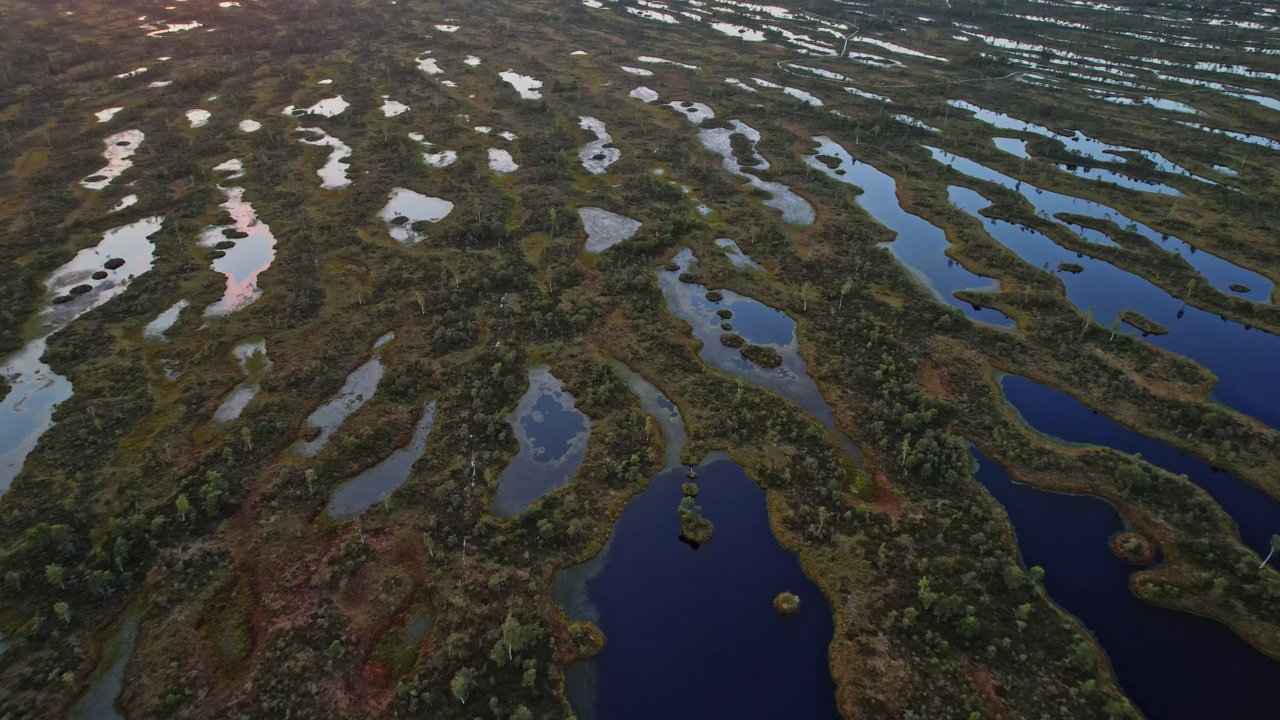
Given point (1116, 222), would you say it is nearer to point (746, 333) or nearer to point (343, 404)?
point (746, 333)

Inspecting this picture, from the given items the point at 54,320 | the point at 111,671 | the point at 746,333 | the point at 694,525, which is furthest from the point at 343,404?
the point at 746,333

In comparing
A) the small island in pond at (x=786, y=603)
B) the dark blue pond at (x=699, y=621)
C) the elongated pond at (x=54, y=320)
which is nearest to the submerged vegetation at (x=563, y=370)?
the small island in pond at (x=786, y=603)

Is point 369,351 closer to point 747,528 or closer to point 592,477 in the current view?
point 592,477

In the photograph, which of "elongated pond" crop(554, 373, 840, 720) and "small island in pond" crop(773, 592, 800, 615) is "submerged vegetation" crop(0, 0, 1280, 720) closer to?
"small island in pond" crop(773, 592, 800, 615)

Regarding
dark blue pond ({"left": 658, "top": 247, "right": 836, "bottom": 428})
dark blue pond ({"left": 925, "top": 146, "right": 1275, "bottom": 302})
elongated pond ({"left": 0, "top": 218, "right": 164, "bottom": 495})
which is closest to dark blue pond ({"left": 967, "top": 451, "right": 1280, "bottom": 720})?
dark blue pond ({"left": 658, "top": 247, "right": 836, "bottom": 428})

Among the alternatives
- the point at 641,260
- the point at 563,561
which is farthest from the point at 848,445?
the point at 641,260
